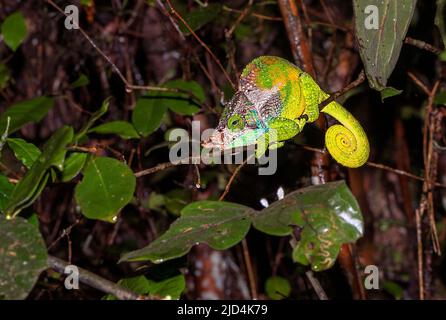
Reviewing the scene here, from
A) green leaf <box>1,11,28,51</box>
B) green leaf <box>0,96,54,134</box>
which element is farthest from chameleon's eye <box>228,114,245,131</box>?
green leaf <box>1,11,28,51</box>

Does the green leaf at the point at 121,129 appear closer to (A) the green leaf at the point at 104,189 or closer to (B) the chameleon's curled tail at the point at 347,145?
(A) the green leaf at the point at 104,189

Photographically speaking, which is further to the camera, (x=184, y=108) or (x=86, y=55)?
(x=86, y=55)

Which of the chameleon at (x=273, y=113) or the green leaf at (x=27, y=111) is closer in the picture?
the chameleon at (x=273, y=113)

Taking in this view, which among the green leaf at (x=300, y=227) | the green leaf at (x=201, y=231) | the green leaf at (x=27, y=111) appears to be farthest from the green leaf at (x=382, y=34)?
the green leaf at (x=27, y=111)

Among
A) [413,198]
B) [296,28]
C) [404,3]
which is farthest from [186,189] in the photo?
[413,198]

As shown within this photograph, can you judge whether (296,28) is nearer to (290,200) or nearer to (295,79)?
(295,79)

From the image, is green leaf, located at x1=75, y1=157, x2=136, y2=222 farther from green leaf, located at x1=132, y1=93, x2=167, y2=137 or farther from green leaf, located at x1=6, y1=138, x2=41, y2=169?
green leaf, located at x1=132, y1=93, x2=167, y2=137
